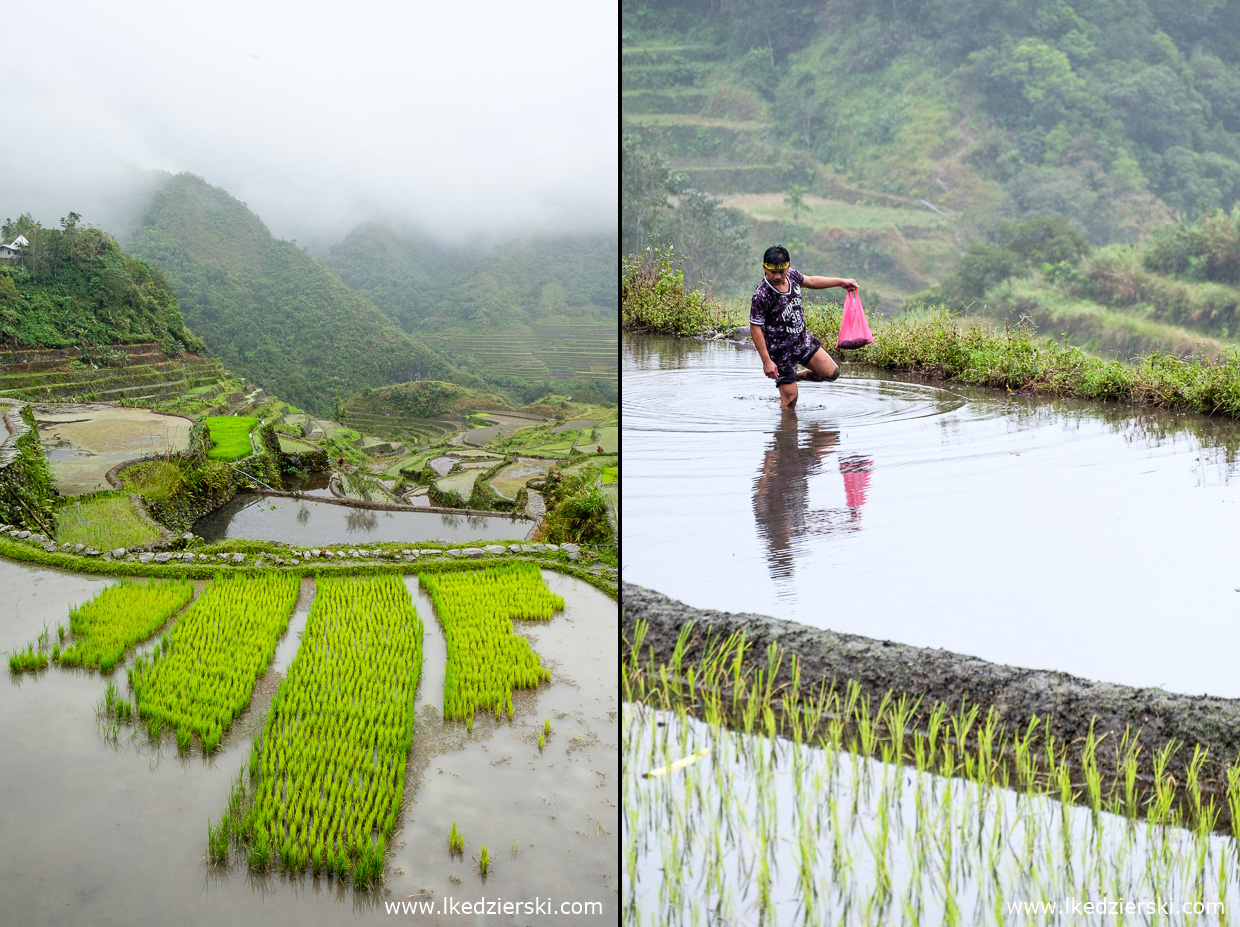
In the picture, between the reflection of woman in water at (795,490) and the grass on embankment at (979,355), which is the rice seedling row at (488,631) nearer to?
the reflection of woman in water at (795,490)

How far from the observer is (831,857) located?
1.60 meters

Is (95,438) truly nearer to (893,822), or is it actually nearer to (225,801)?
(225,801)

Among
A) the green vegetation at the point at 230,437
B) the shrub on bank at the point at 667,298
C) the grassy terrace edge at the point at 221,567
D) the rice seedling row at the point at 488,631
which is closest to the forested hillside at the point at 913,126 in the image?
the shrub on bank at the point at 667,298

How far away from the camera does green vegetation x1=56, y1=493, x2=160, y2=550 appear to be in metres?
5.13

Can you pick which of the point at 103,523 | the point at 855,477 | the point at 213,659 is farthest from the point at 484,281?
the point at 855,477

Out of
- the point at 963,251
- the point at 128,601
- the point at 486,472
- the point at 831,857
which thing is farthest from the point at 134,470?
the point at 831,857

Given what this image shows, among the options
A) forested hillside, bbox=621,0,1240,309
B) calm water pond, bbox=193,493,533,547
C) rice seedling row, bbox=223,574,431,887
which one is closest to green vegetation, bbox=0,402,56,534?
calm water pond, bbox=193,493,533,547

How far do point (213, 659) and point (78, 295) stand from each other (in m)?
3.22

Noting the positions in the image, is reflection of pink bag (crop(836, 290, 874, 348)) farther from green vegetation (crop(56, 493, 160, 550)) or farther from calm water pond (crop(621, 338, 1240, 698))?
green vegetation (crop(56, 493, 160, 550))

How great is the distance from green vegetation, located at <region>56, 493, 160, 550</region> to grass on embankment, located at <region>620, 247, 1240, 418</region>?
317 centimetres

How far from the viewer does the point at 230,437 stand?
19.4ft

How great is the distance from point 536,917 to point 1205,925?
1494 millimetres

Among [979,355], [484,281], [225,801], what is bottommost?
[225,801]

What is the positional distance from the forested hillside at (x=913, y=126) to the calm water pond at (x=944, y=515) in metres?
0.69
